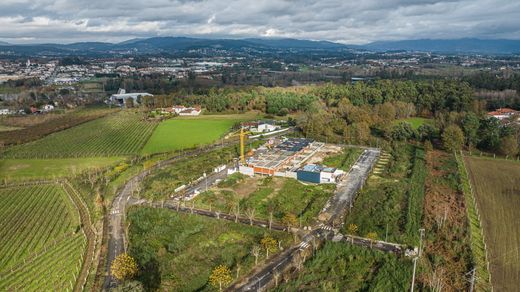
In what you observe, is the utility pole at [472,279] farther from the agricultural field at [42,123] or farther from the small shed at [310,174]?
the agricultural field at [42,123]

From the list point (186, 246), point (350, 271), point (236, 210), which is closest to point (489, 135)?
point (350, 271)

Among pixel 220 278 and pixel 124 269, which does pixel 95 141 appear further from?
pixel 220 278

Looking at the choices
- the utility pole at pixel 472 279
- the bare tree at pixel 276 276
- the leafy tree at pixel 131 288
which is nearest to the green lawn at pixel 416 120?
the utility pole at pixel 472 279

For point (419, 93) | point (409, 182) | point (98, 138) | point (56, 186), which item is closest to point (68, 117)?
point (98, 138)

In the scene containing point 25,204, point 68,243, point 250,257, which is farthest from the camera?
point 25,204

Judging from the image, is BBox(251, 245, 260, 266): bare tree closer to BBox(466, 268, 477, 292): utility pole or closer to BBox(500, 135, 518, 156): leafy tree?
BBox(466, 268, 477, 292): utility pole

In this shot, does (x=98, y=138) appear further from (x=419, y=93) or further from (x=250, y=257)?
(x=419, y=93)
